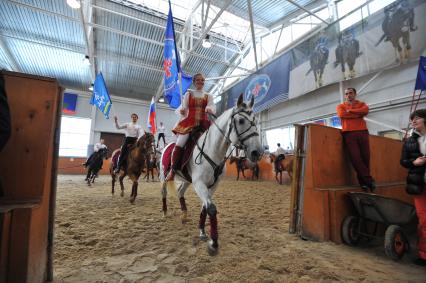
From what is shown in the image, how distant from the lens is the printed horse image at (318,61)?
8406mm

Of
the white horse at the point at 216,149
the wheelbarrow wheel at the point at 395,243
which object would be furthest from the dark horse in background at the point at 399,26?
the white horse at the point at 216,149

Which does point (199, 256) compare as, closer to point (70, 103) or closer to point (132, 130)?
point (132, 130)

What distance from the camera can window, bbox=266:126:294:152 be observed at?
11.5m

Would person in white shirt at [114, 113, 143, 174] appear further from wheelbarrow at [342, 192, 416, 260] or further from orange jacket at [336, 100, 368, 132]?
wheelbarrow at [342, 192, 416, 260]

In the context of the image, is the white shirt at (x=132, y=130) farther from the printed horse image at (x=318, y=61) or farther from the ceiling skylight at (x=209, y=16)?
the ceiling skylight at (x=209, y=16)

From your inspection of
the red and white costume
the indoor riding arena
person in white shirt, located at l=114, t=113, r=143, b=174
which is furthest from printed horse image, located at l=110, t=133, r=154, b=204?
the red and white costume

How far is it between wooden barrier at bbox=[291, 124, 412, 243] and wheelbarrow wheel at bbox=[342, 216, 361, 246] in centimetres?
7

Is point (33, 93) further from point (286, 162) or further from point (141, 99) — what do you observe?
point (141, 99)

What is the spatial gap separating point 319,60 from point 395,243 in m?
8.17

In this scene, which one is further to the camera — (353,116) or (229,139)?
(353,116)

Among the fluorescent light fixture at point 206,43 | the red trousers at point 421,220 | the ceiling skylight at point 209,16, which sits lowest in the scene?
the red trousers at point 421,220

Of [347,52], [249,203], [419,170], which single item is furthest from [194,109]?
[347,52]

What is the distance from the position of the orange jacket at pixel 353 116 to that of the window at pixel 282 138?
327 inches

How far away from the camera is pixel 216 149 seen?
244 cm
